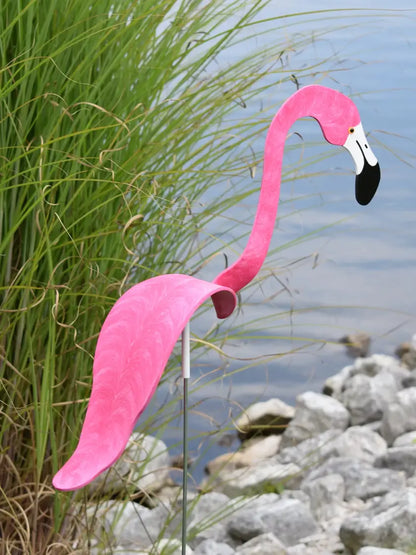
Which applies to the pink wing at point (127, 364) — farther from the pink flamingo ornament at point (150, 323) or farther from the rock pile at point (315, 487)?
the rock pile at point (315, 487)

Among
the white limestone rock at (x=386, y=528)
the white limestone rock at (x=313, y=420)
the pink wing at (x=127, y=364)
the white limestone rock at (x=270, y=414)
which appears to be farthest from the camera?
the white limestone rock at (x=270, y=414)

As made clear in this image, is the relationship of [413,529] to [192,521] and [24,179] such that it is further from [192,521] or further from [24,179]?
[24,179]

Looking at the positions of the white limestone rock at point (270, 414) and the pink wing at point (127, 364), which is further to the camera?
the white limestone rock at point (270, 414)

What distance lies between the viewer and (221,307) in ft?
3.69

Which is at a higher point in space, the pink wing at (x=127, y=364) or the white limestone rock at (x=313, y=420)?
the pink wing at (x=127, y=364)

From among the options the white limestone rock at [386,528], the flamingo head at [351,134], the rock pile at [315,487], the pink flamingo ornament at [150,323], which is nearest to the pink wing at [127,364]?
the pink flamingo ornament at [150,323]

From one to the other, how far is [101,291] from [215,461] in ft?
3.73

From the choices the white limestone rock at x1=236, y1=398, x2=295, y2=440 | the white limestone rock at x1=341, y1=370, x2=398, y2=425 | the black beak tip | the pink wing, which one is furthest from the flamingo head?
the white limestone rock at x1=236, y1=398, x2=295, y2=440

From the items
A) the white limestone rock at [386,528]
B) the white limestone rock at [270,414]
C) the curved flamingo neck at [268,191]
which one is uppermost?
the curved flamingo neck at [268,191]

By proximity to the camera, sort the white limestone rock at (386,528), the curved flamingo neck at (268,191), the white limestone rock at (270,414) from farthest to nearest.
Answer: the white limestone rock at (270,414) < the white limestone rock at (386,528) < the curved flamingo neck at (268,191)

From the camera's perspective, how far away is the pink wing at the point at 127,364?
3.26 ft

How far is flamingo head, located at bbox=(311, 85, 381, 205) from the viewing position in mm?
1165

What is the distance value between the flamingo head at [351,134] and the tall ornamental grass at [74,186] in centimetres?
31

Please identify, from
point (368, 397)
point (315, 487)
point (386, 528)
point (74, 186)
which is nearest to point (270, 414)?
point (368, 397)
